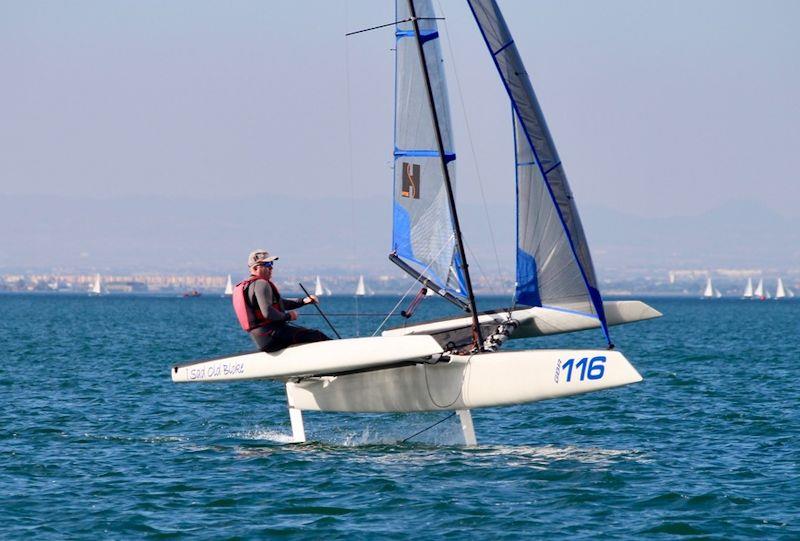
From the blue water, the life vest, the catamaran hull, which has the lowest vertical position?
the blue water

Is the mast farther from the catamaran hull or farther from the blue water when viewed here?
the blue water

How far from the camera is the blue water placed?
11305mm

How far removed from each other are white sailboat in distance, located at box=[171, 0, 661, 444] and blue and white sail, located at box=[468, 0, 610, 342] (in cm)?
2

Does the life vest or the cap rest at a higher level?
the cap

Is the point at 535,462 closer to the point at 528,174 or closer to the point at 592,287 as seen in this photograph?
the point at 592,287

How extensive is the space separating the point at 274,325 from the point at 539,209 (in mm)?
3497

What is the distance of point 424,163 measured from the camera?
691 inches

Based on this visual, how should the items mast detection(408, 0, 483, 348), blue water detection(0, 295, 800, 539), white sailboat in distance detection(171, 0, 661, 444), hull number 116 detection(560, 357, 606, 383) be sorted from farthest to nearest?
1. mast detection(408, 0, 483, 348)
2. white sailboat in distance detection(171, 0, 661, 444)
3. hull number 116 detection(560, 357, 606, 383)
4. blue water detection(0, 295, 800, 539)

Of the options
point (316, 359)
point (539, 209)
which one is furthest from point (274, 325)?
point (539, 209)

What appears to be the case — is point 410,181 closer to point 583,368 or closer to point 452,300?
point 452,300

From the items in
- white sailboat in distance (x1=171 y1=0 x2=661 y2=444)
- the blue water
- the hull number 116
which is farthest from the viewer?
white sailboat in distance (x1=171 y1=0 x2=661 y2=444)

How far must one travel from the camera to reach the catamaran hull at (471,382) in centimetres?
1417

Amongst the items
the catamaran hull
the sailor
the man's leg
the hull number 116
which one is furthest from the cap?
the hull number 116

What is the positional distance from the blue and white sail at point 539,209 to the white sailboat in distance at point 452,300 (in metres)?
0.02
